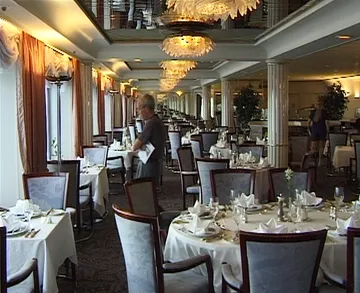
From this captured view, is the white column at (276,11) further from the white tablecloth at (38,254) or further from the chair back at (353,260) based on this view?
the chair back at (353,260)

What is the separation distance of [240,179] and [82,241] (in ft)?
7.52

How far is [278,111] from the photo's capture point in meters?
11.3

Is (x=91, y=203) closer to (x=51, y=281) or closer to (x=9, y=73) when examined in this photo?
(x=9, y=73)

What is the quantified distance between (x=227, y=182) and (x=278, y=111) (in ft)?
21.6

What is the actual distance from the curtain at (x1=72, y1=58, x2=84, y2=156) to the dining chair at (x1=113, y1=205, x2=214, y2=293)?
23.6 ft

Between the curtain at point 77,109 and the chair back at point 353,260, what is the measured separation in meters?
7.99

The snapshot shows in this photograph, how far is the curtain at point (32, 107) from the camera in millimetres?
6652

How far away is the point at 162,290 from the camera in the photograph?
3.03 metres

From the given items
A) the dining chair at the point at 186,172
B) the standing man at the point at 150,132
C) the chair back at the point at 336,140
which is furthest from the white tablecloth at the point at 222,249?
the chair back at the point at 336,140

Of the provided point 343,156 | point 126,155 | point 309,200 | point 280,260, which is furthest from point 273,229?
point 343,156

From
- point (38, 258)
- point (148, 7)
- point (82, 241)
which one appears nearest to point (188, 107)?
point (148, 7)

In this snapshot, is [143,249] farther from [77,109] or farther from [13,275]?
[77,109]

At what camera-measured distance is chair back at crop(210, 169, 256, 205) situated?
16.4 feet

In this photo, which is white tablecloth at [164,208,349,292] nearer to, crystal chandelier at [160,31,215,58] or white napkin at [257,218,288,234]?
white napkin at [257,218,288,234]
